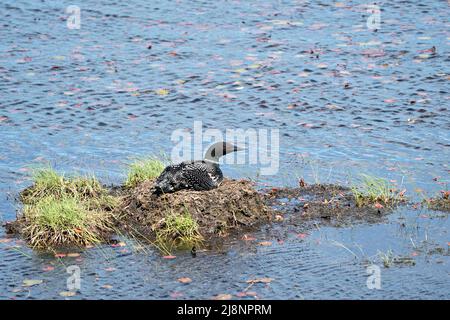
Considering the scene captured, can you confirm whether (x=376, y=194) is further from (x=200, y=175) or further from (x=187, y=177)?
(x=187, y=177)

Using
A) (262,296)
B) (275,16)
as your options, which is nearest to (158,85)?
(275,16)

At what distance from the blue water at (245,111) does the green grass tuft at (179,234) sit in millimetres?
286

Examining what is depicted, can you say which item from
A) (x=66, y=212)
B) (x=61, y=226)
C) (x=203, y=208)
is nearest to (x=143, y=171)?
(x=203, y=208)

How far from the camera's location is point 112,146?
50.3 feet

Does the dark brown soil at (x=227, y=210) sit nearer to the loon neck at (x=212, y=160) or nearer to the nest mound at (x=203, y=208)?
the nest mound at (x=203, y=208)

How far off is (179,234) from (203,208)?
0.47 m

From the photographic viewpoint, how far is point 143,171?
42.8 feet

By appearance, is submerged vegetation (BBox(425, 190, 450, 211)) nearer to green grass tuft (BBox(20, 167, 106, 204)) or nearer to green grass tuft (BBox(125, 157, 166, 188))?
green grass tuft (BBox(125, 157, 166, 188))

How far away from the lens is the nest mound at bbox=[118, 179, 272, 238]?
11.6 m

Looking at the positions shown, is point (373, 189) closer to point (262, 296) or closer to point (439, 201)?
point (439, 201)

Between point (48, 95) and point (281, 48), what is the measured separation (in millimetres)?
5145

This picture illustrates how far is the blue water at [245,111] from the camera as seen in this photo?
10578 mm

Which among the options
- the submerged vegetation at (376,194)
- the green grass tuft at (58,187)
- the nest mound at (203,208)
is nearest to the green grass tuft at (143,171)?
the green grass tuft at (58,187)
